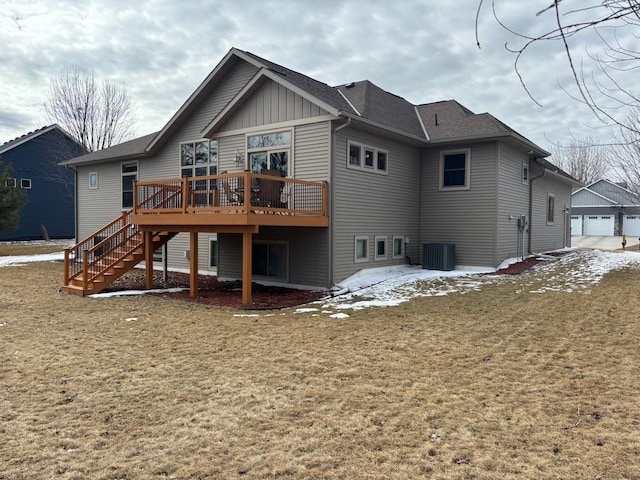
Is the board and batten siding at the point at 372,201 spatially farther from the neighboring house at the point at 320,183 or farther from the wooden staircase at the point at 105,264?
the wooden staircase at the point at 105,264

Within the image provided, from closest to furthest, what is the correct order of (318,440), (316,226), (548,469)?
(548,469)
(318,440)
(316,226)

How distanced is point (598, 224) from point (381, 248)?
36.8 metres

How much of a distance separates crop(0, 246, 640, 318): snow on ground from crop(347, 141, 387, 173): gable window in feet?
9.34

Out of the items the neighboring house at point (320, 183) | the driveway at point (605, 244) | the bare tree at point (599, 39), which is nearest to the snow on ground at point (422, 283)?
the neighboring house at point (320, 183)

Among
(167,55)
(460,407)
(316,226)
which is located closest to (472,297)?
(316,226)

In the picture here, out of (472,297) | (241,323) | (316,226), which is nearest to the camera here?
(241,323)

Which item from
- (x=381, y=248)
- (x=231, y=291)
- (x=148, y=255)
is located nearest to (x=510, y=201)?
(x=381, y=248)

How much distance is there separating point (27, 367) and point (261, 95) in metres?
9.13

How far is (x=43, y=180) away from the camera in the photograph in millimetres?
29234

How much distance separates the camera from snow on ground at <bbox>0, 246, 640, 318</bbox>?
368 inches

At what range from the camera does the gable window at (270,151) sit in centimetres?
1201

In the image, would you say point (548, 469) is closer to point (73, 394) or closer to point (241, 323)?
point (73, 394)

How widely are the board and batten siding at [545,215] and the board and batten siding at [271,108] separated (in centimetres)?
917

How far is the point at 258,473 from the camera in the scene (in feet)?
9.68
